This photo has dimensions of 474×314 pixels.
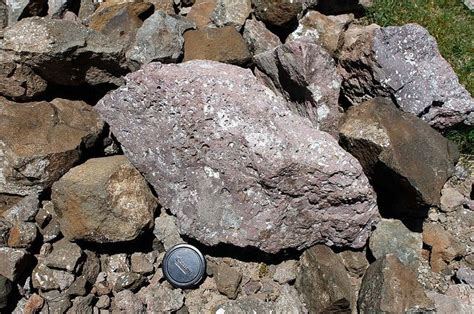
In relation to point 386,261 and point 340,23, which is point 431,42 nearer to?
point 340,23

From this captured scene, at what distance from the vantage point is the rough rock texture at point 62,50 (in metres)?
4.85

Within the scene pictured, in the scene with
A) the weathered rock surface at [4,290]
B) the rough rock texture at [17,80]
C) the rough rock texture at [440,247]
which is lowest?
the weathered rock surface at [4,290]

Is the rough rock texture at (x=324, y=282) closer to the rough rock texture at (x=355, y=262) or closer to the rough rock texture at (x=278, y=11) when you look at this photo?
the rough rock texture at (x=355, y=262)

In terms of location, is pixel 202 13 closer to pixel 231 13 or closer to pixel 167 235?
Answer: pixel 231 13

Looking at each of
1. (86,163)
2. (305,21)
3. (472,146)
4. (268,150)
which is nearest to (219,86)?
(268,150)

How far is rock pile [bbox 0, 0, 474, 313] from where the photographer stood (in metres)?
4.53

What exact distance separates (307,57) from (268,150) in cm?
98

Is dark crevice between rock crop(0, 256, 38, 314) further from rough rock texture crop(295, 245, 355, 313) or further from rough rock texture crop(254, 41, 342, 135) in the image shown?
rough rock texture crop(254, 41, 342, 135)

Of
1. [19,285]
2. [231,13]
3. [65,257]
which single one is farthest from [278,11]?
[19,285]

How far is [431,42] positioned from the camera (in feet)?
16.9

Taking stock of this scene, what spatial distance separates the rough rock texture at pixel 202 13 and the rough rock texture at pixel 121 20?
0.48 meters

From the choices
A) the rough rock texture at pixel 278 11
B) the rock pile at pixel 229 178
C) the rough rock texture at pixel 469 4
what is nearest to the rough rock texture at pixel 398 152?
the rock pile at pixel 229 178

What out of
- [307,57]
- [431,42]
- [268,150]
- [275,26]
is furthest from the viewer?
[275,26]

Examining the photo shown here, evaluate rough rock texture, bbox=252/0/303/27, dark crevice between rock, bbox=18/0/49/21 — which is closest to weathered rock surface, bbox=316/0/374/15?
rough rock texture, bbox=252/0/303/27
